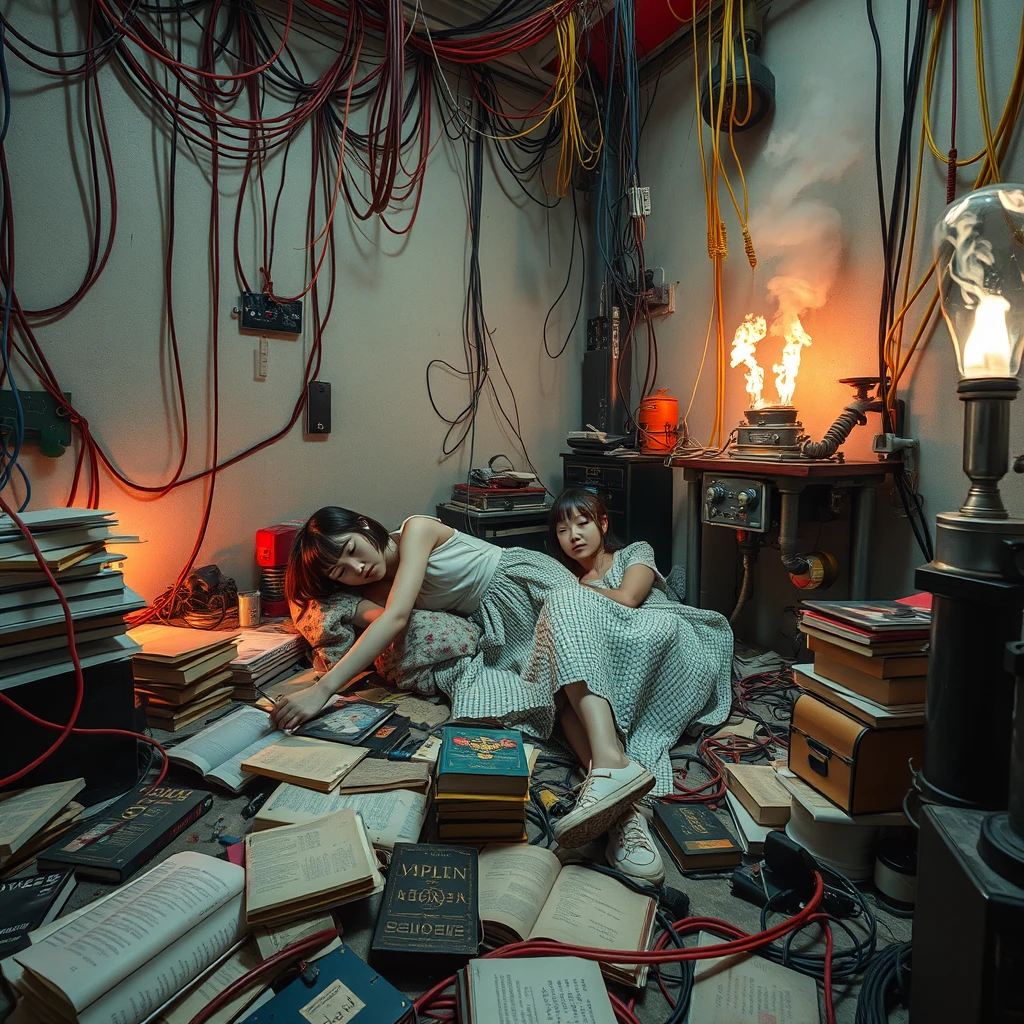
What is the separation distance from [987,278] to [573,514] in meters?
1.22

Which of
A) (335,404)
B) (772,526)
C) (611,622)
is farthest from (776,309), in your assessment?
(335,404)

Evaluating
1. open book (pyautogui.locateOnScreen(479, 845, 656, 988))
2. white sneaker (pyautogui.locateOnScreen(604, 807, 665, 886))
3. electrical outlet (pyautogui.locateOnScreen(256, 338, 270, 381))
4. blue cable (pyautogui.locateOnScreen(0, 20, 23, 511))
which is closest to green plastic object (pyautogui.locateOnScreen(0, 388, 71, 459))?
blue cable (pyautogui.locateOnScreen(0, 20, 23, 511))

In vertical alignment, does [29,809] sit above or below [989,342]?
below

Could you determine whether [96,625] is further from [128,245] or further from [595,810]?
[128,245]

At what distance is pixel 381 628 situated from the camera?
1592 mm

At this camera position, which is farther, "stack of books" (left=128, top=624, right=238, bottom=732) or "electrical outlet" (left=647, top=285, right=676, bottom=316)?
"electrical outlet" (left=647, top=285, right=676, bottom=316)

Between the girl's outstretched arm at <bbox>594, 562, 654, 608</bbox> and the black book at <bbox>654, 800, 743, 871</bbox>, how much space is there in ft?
2.17

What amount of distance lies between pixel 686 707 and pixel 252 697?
3.93ft

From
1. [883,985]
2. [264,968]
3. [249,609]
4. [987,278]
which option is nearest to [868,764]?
[883,985]

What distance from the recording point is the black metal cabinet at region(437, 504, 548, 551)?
254 cm

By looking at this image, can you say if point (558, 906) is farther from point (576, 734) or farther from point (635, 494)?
point (635, 494)

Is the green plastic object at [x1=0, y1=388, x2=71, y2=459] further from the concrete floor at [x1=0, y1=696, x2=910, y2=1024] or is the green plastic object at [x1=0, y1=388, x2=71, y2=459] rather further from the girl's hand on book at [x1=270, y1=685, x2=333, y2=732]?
the concrete floor at [x1=0, y1=696, x2=910, y2=1024]

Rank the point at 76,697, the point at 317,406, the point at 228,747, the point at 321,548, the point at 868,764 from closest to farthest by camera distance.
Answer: the point at 868,764 → the point at 76,697 → the point at 228,747 → the point at 321,548 → the point at 317,406

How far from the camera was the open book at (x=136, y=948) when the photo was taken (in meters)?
0.72
